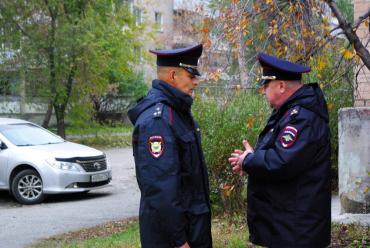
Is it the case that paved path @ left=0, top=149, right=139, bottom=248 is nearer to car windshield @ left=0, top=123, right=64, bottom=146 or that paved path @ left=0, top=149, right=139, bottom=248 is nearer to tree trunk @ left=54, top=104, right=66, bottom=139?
car windshield @ left=0, top=123, right=64, bottom=146

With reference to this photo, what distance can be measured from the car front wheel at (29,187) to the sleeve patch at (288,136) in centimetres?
842

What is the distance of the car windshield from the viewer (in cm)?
1200

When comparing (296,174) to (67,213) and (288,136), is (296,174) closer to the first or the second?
(288,136)

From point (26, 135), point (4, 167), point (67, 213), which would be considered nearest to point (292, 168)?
point (67, 213)

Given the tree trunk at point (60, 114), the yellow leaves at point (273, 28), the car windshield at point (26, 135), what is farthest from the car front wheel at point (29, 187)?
the tree trunk at point (60, 114)

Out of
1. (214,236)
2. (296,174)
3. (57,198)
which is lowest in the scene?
(57,198)

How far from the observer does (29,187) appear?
11328mm

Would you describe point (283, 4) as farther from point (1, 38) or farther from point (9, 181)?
point (1, 38)

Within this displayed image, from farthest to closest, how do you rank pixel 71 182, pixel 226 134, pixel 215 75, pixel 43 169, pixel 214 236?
pixel 71 182, pixel 43 169, pixel 226 134, pixel 214 236, pixel 215 75

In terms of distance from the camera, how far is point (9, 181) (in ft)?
37.8

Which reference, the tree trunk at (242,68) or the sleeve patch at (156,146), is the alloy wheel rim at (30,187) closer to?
the tree trunk at (242,68)

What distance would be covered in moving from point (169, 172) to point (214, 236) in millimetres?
3800

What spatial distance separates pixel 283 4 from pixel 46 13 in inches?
642

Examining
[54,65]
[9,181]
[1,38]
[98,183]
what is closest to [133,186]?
[98,183]
